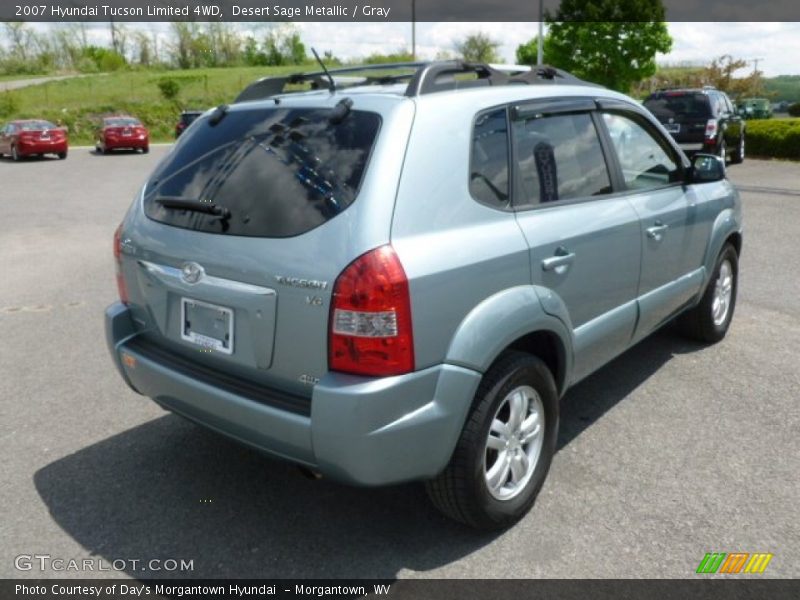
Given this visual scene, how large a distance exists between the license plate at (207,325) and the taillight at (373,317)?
0.52 m

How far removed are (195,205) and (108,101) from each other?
149ft

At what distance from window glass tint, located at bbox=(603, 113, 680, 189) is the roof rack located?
339mm

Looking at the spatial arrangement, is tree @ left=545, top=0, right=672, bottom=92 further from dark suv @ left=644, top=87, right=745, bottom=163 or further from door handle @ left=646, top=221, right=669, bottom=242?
door handle @ left=646, top=221, right=669, bottom=242

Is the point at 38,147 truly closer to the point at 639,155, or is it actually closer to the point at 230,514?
the point at 639,155

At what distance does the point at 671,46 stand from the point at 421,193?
37.0 meters

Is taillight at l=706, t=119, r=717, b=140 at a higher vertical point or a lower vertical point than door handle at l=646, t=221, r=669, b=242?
higher

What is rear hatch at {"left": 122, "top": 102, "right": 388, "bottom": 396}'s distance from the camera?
2.66m

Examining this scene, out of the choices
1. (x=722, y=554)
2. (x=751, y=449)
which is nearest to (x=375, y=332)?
(x=722, y=554)

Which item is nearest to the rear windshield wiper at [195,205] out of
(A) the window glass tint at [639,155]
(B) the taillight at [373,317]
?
(B) the taillight at [373,317]

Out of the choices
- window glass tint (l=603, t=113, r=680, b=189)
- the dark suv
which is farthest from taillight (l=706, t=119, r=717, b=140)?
window glass tint (l=603, t=113, r=680, b=189)

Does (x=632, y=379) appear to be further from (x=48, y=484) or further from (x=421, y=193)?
(x=48, y=484)

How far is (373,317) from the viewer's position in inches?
101

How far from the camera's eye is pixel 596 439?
395cm

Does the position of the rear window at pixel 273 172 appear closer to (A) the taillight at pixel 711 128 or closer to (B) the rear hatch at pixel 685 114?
(B) the rear hatch at pixel 685 114
